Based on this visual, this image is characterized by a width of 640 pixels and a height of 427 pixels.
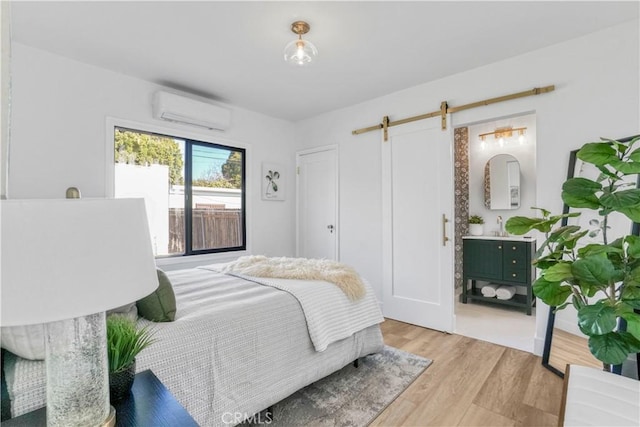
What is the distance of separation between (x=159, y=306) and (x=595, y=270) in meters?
1.84

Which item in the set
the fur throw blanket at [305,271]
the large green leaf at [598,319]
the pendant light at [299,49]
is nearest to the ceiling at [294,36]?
the pendant light at [299,49]

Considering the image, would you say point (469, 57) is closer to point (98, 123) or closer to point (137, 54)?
point (137, 54)

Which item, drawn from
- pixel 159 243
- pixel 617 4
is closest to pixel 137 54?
pixel 159 243

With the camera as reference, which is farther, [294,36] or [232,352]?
[294,36]

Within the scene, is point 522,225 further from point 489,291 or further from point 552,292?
point 489,291

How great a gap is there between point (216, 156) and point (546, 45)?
3.43 metres

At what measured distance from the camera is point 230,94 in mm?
3412

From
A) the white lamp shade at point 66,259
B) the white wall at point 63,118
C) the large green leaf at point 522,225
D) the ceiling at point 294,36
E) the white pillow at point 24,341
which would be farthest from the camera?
the white wall at point 63,118

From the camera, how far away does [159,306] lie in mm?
1409

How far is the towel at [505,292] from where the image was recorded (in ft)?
12.1

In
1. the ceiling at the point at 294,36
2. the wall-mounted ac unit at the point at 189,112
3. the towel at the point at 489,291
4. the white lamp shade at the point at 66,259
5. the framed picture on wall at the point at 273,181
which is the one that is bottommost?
the towel at the point at 489,291

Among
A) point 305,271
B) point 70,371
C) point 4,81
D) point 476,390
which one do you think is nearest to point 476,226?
point 476,390

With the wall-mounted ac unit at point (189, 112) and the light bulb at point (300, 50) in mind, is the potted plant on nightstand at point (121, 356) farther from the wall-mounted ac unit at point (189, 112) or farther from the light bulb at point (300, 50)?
the wall-mounted ac unit at point (189, 112)

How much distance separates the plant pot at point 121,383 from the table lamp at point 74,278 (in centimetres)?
14
